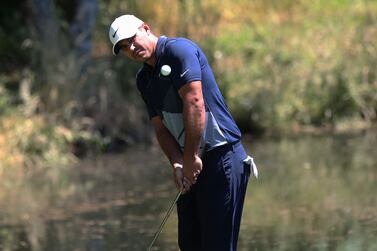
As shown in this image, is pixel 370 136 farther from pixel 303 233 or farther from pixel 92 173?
pixel 303 233

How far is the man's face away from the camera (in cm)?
533

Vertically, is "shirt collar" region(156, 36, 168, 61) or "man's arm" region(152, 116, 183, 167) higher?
"shirt collar" region(156, 36, 168, 61)

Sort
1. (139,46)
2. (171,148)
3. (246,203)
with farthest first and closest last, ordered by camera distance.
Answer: (246,203) → (171,148) → (139,46)

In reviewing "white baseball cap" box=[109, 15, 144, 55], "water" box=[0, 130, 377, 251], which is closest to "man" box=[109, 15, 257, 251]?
"white baseball cap" box=[109, 15, 144, 55]

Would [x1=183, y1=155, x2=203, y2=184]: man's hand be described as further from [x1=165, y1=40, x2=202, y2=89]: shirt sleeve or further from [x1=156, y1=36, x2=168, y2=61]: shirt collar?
[x1=156, y1=36, x2=168, y2=61]: shirt collar

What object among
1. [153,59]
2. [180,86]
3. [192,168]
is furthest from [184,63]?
[192,168]

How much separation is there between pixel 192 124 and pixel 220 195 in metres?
0.46

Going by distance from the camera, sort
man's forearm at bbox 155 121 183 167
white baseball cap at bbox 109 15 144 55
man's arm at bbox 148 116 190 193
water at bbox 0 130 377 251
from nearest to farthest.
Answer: white baseball cap at bbox 109 15 144 55, man's arm at bbox 148 116 190 193, man's forearm at bbox 155 121 183 167, water at bbox 0 130 377 251

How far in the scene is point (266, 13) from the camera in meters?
21.3

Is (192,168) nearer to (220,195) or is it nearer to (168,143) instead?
(220,195)

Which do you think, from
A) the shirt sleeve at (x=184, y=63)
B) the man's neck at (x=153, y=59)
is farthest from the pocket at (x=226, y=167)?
the man's neck at (x=153, y=59)

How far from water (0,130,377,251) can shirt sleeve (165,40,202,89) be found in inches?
109

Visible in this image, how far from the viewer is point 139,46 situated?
5340mm

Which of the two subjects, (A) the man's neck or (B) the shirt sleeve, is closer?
(B) the shirt sleeve
